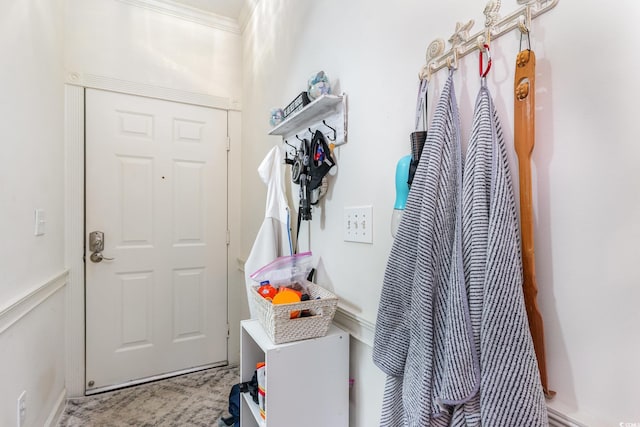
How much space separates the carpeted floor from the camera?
5.78ft

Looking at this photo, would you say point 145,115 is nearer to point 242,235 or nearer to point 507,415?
point 242,235

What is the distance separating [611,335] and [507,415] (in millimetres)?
211

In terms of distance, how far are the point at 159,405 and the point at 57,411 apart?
0.51 metres

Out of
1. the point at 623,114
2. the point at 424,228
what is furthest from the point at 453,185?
the point at 623,114

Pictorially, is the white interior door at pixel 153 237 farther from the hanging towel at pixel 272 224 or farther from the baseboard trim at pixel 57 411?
the hanging towel at pixel 272 224

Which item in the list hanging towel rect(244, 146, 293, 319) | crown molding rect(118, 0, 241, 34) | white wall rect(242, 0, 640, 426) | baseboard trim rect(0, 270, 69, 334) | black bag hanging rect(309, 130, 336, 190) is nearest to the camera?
white wall rect(242, 0, 640, 426)

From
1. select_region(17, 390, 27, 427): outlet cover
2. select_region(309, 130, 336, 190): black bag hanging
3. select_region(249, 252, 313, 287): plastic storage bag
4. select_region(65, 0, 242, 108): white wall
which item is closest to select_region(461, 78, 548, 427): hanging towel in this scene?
select_region(309, 130, 336, 190): black bag hanging

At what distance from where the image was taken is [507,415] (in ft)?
1.71

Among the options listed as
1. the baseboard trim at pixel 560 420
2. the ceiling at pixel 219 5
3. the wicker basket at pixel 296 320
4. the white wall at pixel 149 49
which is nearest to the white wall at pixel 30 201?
the white wall at pixel 149 49

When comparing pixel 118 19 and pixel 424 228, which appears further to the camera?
pixel 118 19

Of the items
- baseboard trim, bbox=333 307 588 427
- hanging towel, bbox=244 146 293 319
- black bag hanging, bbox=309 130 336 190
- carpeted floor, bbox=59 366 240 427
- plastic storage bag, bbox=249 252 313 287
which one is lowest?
carpeted floor, bbox=59 366 240 427

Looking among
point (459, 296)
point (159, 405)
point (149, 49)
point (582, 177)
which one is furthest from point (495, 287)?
point (149, 49)

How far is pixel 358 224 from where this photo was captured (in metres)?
1.12

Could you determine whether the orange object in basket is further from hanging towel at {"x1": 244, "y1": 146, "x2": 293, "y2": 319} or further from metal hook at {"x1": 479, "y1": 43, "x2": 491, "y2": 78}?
metal hook at {"x1": 479, "y1": 43, "x2": 491, "y2": 78}
